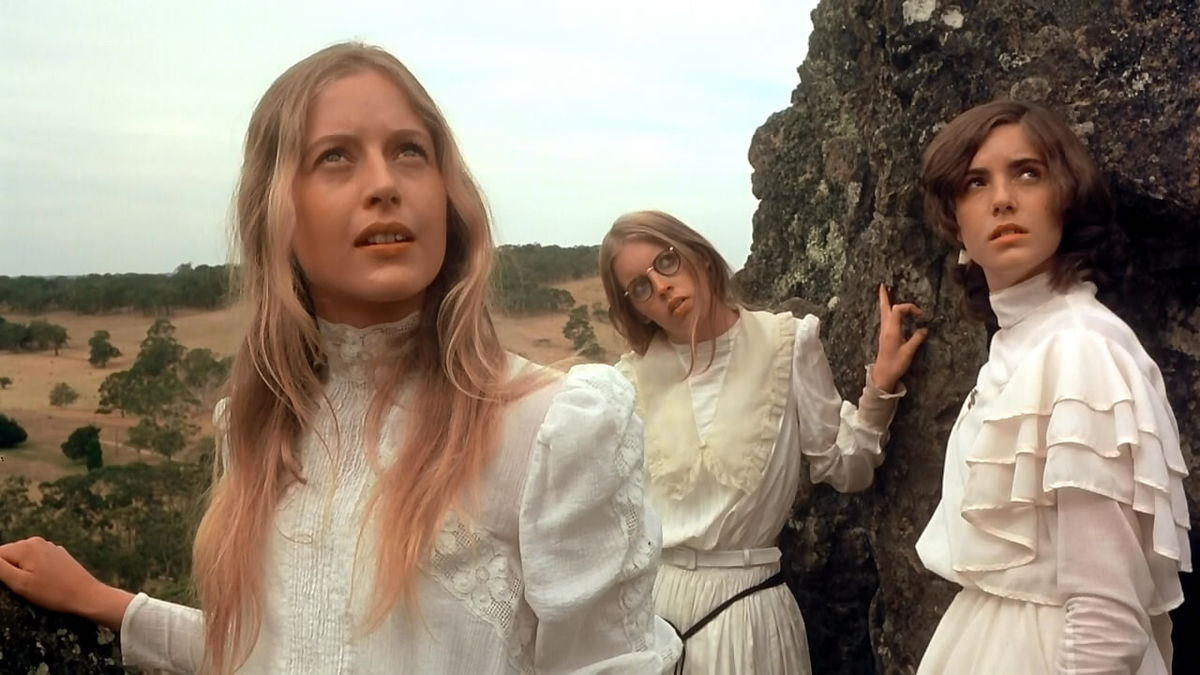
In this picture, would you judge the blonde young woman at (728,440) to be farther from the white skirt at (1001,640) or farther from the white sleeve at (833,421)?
the white skirt at (1001,640)

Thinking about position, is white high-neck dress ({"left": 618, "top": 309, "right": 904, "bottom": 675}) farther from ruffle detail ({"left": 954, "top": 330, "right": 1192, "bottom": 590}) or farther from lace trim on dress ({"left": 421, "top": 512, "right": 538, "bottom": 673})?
lace trim on dress ({"left": 421, "top": 512, "right": 538, "bottom": 673})

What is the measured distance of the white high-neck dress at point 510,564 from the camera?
3.50 feet

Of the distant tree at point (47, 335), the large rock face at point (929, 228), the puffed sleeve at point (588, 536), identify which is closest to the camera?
the puffed sleeve at point (588, 536)

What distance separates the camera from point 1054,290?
5.57 feet

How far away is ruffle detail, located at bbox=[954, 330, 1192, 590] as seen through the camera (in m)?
1.47

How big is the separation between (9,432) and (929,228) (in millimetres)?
1656

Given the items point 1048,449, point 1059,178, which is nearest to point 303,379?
point 1048,449

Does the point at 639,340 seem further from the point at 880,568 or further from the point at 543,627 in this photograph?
the point at 543,627

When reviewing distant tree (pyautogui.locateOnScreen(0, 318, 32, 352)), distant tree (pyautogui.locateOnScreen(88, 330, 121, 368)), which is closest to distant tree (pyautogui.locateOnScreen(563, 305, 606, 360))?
distant tree (pyautogui.locateOnScreen(88, 330, 121, 368))

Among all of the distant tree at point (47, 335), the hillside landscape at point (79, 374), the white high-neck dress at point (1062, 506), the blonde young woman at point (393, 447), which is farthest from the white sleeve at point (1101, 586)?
the distant tree at point (47, 335)

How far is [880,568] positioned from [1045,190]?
1026mm

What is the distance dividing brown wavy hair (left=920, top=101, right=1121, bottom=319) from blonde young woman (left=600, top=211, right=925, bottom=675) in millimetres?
540

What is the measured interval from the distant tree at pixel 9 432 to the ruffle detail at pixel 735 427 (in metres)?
1.26

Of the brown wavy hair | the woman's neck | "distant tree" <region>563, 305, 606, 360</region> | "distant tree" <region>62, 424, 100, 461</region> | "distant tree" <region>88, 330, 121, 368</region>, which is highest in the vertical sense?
the brown wavy hair
